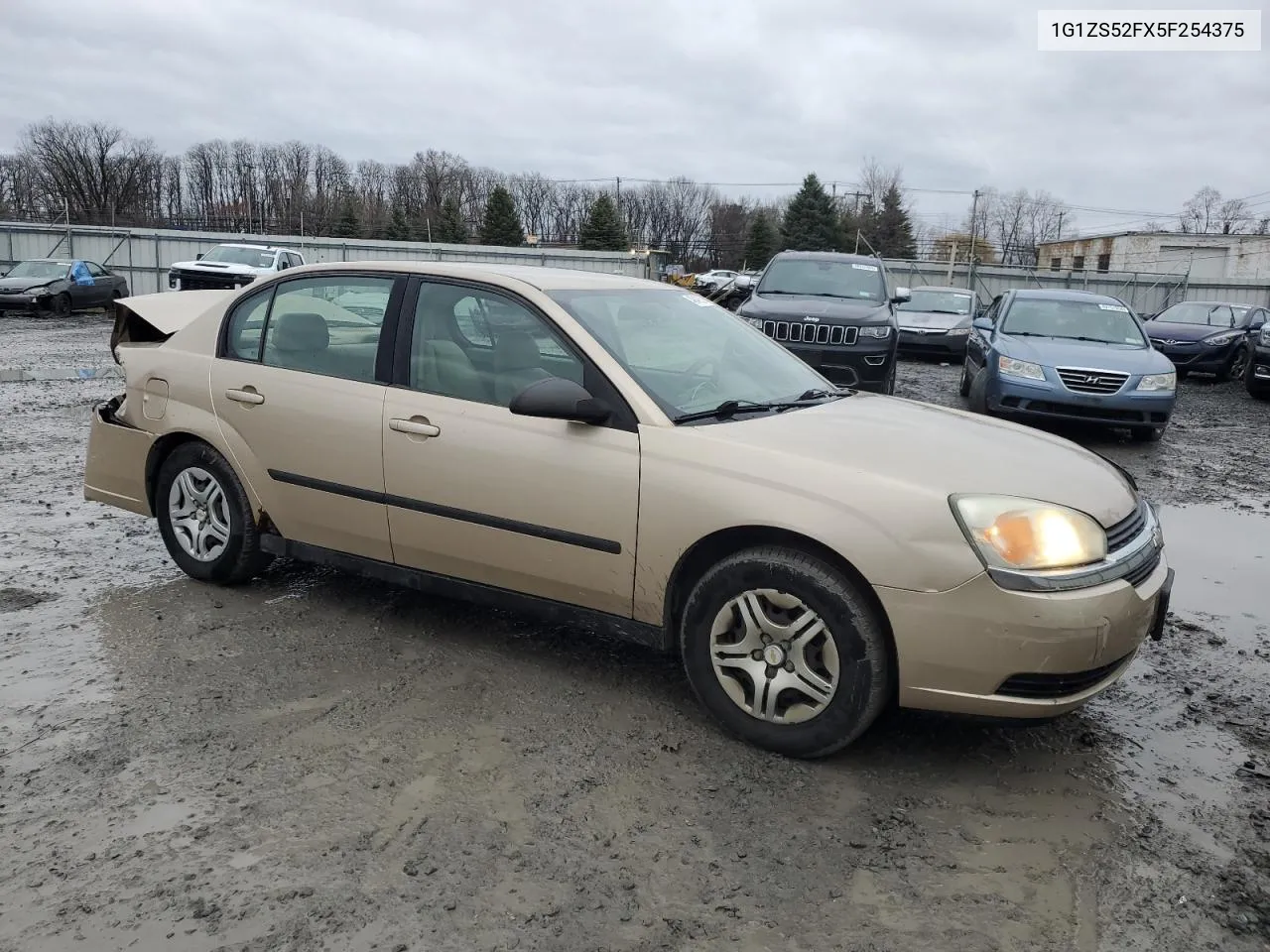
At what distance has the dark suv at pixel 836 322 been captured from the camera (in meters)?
10.6

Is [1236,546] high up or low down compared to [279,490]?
down

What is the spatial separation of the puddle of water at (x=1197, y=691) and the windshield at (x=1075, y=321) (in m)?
4.65

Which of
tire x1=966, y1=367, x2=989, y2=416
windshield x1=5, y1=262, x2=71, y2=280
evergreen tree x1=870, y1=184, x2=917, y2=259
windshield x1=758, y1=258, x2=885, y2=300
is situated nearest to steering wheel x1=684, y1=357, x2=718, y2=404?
tire x1=966, y1=367, x2=989, y2=416

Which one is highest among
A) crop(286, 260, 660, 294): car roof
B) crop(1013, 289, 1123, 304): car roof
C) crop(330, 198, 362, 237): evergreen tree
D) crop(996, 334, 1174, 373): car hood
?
crop(330, 198, 362, 237): evergreen tree

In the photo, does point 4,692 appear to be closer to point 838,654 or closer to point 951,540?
point 838,654

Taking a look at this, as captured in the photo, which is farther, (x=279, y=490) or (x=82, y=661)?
(x=279, y=490)

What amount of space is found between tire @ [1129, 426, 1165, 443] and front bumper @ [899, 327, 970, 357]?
792cm

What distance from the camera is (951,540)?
3.01 m

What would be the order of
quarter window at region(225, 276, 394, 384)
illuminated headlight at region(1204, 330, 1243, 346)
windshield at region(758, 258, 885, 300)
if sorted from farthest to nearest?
1. illuminated headlight at region(1204, 330, 1243, 346)
2. windshield at region(758, 258, 885, 300)
3. quarter window at region(225, 276, 394, 384)

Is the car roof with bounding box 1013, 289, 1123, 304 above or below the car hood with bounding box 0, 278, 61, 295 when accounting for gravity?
above

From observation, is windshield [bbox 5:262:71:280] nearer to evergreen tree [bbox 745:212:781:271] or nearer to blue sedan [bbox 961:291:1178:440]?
blue sedan [bbox 961:291:1178:440]

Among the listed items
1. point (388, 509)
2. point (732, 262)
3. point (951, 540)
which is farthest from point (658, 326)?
point (732, 262)

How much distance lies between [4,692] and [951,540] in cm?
340

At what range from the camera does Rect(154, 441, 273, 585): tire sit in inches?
181
